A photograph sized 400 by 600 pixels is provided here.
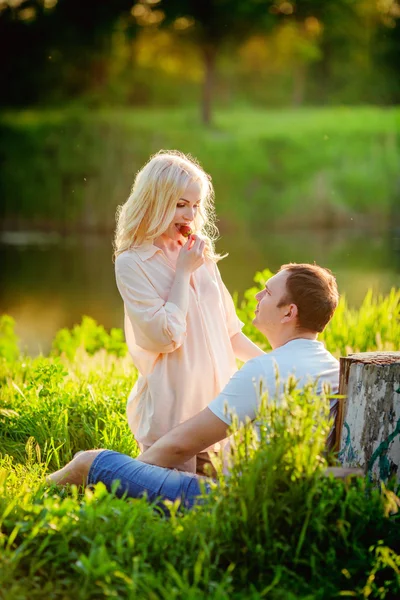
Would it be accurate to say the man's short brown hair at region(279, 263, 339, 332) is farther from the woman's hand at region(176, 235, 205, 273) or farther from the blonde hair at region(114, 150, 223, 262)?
the blonde hair at region(114, 150, 223, 262)

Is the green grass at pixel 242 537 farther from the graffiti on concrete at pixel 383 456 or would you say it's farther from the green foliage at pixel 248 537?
the graffiti on concrete at pixel 383 456

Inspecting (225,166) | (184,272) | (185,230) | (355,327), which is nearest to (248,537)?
(184,272)

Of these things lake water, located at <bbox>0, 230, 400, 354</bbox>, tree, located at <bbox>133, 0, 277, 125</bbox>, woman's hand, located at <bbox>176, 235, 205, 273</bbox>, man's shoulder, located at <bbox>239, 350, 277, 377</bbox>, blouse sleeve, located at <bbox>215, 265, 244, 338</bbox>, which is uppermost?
tree, located at <bbox>133, 0, 277, 125</bbox>

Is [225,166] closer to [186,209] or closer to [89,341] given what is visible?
[89,341]

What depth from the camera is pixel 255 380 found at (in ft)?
9.11

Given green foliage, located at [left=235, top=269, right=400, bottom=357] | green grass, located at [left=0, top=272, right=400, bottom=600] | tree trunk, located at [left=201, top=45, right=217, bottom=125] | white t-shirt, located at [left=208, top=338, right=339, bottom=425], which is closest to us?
green grass, located at [left=0, top=272, right=400, bottom=600]

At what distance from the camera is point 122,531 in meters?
2.55

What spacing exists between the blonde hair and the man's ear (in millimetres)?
537

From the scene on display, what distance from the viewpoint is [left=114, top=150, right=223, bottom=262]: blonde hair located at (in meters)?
3.17

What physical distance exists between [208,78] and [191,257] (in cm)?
4144

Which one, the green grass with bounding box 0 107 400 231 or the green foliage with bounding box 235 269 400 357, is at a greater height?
the green grass with bounding box 0 107 400 231

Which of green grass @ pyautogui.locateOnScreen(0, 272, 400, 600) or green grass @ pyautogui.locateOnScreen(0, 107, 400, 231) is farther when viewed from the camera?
green grass @ pyautogui.locateOnScreen(0, 107, 400, 231)

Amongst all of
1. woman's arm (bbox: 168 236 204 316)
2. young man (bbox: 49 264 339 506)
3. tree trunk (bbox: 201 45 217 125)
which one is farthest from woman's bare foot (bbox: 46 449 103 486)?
tree trunk (bbox: 201 45 217 125)

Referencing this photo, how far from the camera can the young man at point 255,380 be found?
2.79 meters
